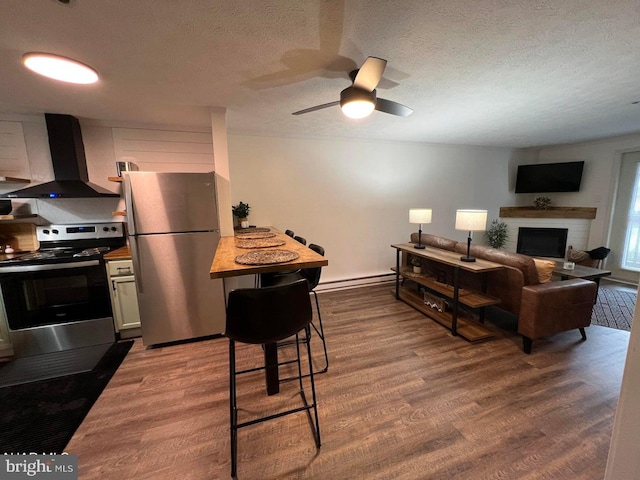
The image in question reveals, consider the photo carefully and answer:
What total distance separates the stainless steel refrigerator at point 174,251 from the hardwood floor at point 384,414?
0.27 metres

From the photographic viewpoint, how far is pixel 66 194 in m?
2.54

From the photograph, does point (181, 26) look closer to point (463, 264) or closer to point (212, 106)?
point (212, 106)

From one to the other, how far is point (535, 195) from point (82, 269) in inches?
299

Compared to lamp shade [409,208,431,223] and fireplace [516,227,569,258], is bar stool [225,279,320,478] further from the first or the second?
fireplace [516,227,569,258]

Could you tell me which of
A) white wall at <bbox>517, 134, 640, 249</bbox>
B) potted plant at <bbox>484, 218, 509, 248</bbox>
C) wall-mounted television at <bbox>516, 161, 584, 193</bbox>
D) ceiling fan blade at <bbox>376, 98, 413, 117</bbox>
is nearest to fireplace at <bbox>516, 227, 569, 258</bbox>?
potted plant at <bbox>484, 218, 509, 248</bbox>

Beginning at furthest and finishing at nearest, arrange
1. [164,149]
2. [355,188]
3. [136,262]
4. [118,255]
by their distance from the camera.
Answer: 1. [355,188]
2. [164,149]
3. [118,255]
4. [136,262]

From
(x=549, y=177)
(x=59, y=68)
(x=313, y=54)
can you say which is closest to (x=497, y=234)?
(x=549, y=177)

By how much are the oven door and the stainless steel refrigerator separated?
49cm

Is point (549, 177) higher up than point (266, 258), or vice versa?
point (549, 177)

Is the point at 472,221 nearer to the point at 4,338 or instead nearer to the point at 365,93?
the point at 365,93

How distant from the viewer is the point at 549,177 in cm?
495

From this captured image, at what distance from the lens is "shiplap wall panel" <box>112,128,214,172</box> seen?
9.71ft

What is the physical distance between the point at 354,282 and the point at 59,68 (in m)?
3.87

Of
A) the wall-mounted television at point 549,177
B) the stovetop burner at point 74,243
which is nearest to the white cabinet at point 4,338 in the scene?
the stovetop burner at point 74,243
